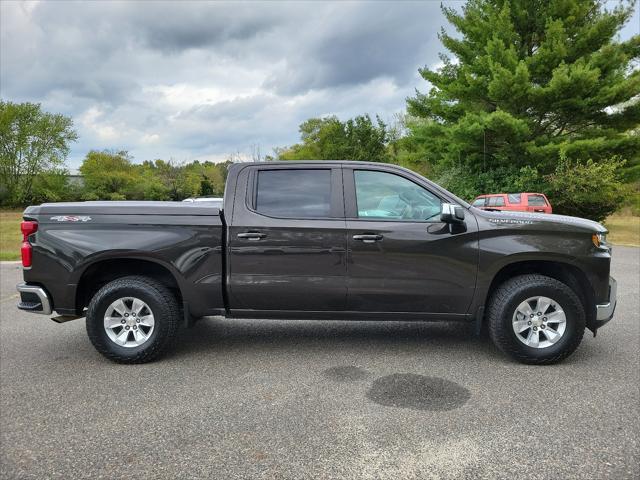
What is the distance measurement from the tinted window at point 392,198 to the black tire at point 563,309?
103 centimetres

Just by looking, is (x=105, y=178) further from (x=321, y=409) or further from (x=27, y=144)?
(x=321, y=409)

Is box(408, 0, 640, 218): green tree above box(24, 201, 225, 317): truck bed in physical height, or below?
above

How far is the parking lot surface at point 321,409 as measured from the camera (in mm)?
2635

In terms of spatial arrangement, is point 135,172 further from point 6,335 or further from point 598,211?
point 6,335

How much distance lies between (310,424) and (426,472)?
2.80 feet

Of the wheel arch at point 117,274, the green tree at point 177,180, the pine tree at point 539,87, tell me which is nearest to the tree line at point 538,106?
the pine tree at point 539,87

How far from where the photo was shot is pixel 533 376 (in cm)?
394

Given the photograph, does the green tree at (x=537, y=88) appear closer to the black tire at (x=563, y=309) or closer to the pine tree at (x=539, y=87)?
the pine tree at (x=539, y=87)

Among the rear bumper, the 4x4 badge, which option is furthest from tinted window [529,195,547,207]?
the rear bumper

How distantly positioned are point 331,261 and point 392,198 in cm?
85

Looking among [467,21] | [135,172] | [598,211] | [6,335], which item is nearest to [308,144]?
[135,172]

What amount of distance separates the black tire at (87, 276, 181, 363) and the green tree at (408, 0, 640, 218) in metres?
19.6

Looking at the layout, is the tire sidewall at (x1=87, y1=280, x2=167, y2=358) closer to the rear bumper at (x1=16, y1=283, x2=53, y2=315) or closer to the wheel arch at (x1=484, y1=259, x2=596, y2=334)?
the rear bumper at (x1=16, y1=283, x2=53, y2=315)

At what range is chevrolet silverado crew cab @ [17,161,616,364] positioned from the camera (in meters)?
4.18
